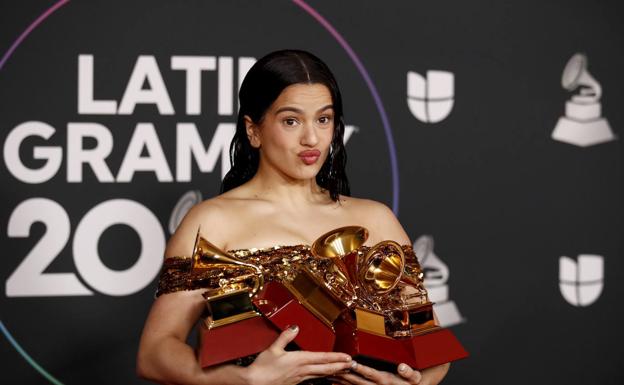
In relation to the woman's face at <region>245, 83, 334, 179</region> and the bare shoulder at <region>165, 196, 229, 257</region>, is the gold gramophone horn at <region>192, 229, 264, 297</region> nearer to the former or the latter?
the bare shoulder at <region>165, 196, 229, 257</region>

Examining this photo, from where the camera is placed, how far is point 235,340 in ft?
6.46

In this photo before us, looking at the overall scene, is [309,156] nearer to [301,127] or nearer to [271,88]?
[301,127]

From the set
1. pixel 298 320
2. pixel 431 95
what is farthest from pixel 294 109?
pixel 431 95

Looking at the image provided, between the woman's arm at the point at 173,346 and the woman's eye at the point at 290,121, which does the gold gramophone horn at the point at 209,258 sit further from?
the woman's eye at the point at 290,121

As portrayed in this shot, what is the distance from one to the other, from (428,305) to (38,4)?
2.23 meters

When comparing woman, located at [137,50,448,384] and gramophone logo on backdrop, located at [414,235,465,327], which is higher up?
woman, located at [137,50,448,384]

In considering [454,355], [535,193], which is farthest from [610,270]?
[454,355]

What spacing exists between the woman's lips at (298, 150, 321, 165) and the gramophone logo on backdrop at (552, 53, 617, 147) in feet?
5.79

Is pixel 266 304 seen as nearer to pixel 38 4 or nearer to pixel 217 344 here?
pixel 217 344

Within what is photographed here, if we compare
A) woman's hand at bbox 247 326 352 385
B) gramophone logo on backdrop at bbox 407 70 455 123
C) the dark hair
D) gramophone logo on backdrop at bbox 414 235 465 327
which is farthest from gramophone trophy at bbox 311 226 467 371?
gramophone logo on backdrop at bbox 407 70 455 123

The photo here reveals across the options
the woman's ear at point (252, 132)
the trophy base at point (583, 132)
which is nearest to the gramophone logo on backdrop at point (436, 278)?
the trophy base at point (583, 132)

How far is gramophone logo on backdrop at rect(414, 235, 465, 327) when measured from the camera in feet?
12.0

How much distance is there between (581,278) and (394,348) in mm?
1956

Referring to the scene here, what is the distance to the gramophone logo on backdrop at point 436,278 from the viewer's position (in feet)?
12.0
